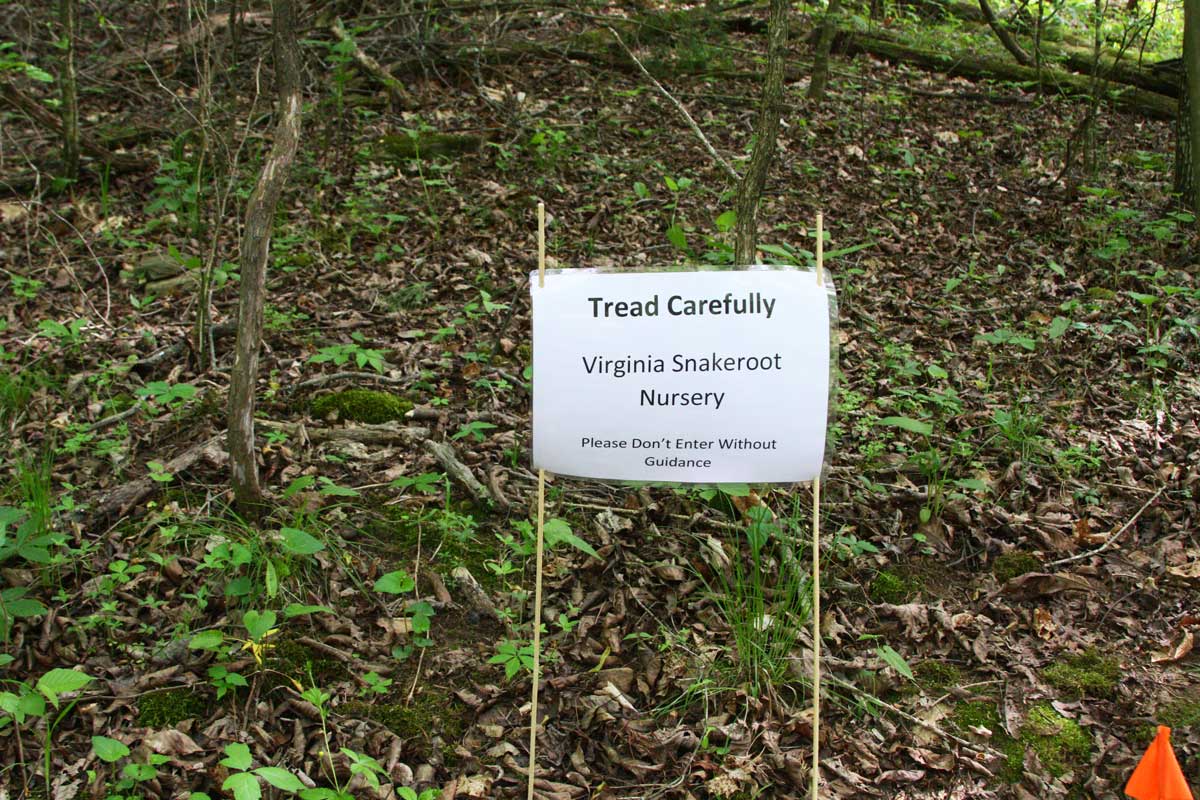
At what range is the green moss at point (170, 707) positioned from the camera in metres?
2.65

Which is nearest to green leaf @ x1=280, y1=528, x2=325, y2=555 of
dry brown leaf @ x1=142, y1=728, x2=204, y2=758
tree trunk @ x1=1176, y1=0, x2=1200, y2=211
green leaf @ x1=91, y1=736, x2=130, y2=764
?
dry brown leaf @ x1=142, y1=728, x2=204, y2=758

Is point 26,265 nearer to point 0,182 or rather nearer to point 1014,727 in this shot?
point 0,182

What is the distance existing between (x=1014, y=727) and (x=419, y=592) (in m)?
2.00

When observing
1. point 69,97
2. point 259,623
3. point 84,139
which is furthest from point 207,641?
point 84,139

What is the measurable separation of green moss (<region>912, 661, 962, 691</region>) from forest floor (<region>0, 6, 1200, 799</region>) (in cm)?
1

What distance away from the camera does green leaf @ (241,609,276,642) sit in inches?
105

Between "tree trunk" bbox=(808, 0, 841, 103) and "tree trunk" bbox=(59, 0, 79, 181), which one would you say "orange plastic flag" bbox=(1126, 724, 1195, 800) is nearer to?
"tree trunk" bbox=(59, 0, 79, 181)

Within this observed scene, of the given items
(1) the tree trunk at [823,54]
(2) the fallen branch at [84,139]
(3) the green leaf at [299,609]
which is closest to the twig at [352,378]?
(3) the green leaf at [299,609]

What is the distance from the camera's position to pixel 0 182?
5676mm

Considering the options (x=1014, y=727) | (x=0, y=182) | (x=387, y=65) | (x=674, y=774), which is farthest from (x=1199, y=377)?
(x=0, y=182)

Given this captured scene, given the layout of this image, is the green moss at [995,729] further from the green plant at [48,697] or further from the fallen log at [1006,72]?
the fallen log at [1006,72]

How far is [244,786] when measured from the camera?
212cm

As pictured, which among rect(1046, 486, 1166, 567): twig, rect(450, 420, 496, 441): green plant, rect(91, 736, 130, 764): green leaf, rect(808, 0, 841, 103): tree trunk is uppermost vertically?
rect(808, 0, 841, 103): tree trunk

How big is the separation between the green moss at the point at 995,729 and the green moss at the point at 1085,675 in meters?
0.26
